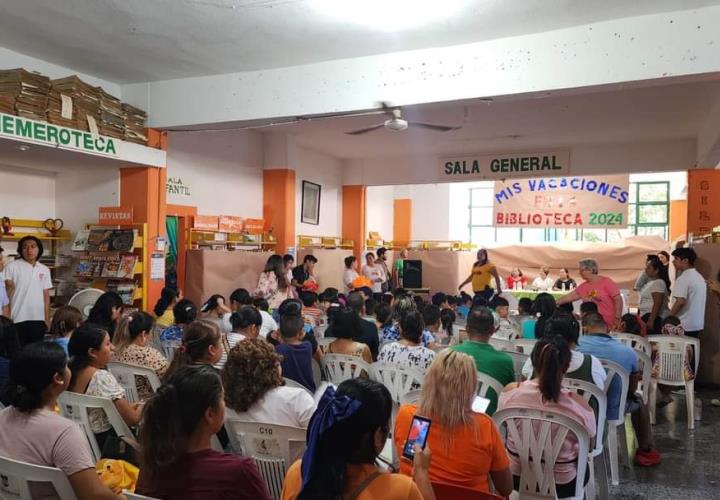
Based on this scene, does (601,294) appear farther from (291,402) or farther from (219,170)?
(219,170)

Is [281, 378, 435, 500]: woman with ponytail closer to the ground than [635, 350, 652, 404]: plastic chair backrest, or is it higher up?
higher up

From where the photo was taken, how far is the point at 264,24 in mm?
4406

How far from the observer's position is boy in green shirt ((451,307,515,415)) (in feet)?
10.1

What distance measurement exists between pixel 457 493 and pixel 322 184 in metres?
9.03

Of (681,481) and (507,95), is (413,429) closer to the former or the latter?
(681,481)

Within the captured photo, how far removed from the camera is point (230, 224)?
8086 millimetres

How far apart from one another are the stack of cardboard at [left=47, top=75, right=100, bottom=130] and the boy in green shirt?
4.24m

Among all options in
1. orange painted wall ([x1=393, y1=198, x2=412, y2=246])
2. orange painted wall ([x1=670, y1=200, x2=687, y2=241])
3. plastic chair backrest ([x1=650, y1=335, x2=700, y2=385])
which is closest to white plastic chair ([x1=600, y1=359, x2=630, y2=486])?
plastic chair backrest ([x1=650, y1=335, x2=700, y2=385])

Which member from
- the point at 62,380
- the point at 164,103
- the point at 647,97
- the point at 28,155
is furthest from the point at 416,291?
the point at 62,380

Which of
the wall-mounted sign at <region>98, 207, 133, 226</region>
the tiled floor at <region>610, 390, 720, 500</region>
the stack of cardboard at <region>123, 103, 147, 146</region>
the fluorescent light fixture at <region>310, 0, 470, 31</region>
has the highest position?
the fluorescent light fixture at <region>310, 0, 470, 31</region>

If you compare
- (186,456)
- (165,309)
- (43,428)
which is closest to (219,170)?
(165,309)

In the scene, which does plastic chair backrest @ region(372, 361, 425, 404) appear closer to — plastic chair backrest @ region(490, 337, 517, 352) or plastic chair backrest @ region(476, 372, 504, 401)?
plastic chair backrest @ region(476, 372, 504, 401)

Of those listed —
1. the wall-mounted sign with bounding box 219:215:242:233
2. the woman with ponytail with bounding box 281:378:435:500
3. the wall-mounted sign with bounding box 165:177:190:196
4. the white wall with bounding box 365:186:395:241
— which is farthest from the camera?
the white wall with bounding box 365:186:395:241

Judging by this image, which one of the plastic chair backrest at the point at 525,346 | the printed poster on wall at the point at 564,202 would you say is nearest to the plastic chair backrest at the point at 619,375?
the plastic chair backrest at the point at 525,346
